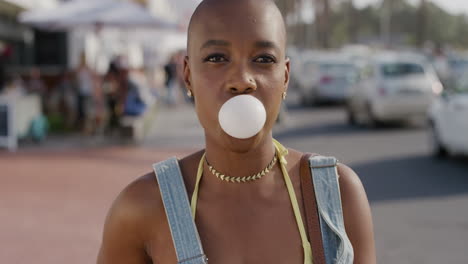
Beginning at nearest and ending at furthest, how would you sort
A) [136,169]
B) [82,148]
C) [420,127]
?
1. [136,169]
2. [82,148]
3. [420,127]

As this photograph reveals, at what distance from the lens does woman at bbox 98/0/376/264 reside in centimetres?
171

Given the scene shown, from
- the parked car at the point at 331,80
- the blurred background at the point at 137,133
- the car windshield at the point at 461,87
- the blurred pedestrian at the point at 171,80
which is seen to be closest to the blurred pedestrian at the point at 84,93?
the blurred background at the point at 137,133

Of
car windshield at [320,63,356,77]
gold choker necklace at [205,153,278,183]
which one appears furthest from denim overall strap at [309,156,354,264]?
car windshield at [320,63,356,77]

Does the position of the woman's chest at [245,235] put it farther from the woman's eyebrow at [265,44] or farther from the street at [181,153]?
the street at [181,153]

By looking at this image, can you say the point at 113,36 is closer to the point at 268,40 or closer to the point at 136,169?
the point at 136,169

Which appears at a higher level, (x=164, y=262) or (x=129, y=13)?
(x=129, y=13)

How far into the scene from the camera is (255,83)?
1.69 meters

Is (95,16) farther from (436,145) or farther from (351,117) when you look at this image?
(436,145)

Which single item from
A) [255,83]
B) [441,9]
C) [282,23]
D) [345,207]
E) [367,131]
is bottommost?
[367,131]

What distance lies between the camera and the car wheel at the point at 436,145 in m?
12.4

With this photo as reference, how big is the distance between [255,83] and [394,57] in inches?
684

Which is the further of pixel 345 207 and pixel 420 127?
pixel 420 127

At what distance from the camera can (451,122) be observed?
38.8ft

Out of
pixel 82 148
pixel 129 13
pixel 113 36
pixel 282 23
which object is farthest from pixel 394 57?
pixel 282 23
